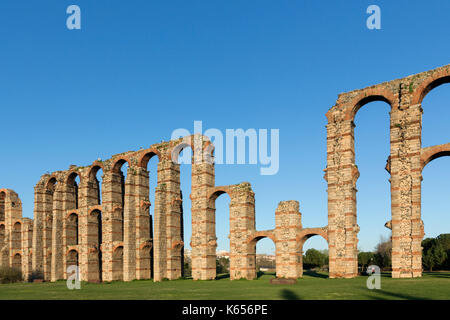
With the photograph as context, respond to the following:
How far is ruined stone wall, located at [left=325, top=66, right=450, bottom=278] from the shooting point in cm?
2910

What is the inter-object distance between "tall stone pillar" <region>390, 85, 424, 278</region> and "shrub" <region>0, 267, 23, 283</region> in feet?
143

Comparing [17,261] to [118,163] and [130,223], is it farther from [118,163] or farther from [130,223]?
[130,223]

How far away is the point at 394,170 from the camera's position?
30.3m

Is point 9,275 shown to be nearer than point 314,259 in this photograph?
Yes

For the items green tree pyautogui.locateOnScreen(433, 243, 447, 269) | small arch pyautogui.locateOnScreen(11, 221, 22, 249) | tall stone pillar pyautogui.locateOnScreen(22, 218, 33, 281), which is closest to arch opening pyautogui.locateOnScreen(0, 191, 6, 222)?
small arch pyautogui.locateOnScreen(11, 221, 22, 249)

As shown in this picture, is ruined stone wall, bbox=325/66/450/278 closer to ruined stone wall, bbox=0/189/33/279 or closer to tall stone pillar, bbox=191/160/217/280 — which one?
tall stone pillar, bbox=191/160/217/280

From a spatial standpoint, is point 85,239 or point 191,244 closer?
point 191,244

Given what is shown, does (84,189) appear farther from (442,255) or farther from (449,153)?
(442,255)

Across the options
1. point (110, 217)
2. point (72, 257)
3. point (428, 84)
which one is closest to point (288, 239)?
point (428, 84)

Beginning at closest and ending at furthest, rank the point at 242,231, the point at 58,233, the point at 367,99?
1. the point at 367,99
2. the point at 242,231
3. the point at 58,233

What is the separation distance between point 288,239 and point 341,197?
18.7 feet
